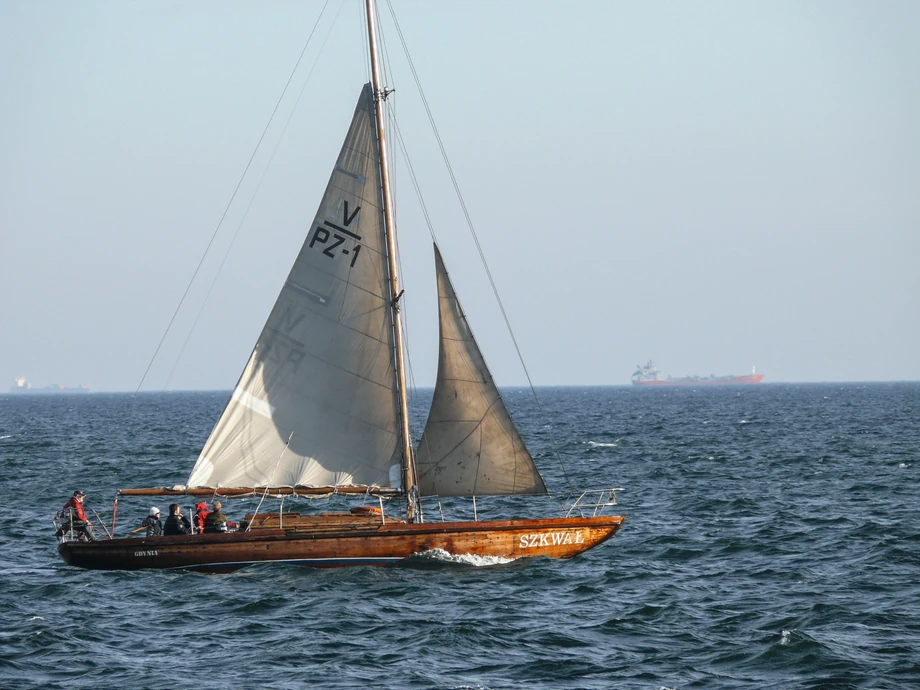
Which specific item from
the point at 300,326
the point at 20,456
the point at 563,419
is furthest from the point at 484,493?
the point at 563,419

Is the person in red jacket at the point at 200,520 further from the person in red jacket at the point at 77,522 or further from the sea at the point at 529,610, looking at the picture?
the person in red jacket at the point at 77,522

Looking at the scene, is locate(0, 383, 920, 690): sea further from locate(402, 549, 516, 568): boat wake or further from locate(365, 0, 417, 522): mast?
locate(365, 0, 417, 522): mast

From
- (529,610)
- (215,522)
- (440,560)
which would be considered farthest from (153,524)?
(529,610)

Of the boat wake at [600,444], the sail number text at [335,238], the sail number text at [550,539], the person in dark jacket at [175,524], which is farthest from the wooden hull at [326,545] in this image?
the boat wake at [600,444]

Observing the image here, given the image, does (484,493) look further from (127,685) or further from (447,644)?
(127,685)

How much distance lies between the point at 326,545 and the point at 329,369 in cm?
415

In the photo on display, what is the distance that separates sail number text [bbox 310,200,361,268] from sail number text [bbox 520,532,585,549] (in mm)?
7651

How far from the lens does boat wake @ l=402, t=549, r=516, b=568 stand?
25.8 metres

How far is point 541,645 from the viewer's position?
1992 cm

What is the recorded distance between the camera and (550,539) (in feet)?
86.6

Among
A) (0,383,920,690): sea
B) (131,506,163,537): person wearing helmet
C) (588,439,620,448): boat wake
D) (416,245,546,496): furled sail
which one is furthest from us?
(588,439,620,448): boat wake

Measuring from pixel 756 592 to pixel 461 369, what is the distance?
8.21 meters

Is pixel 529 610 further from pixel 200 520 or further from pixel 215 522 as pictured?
pixel 200 520

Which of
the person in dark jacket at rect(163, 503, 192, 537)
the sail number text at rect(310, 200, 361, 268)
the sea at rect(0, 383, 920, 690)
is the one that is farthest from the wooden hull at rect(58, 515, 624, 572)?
the sail number text at rect(310, 200, 361, 268)
